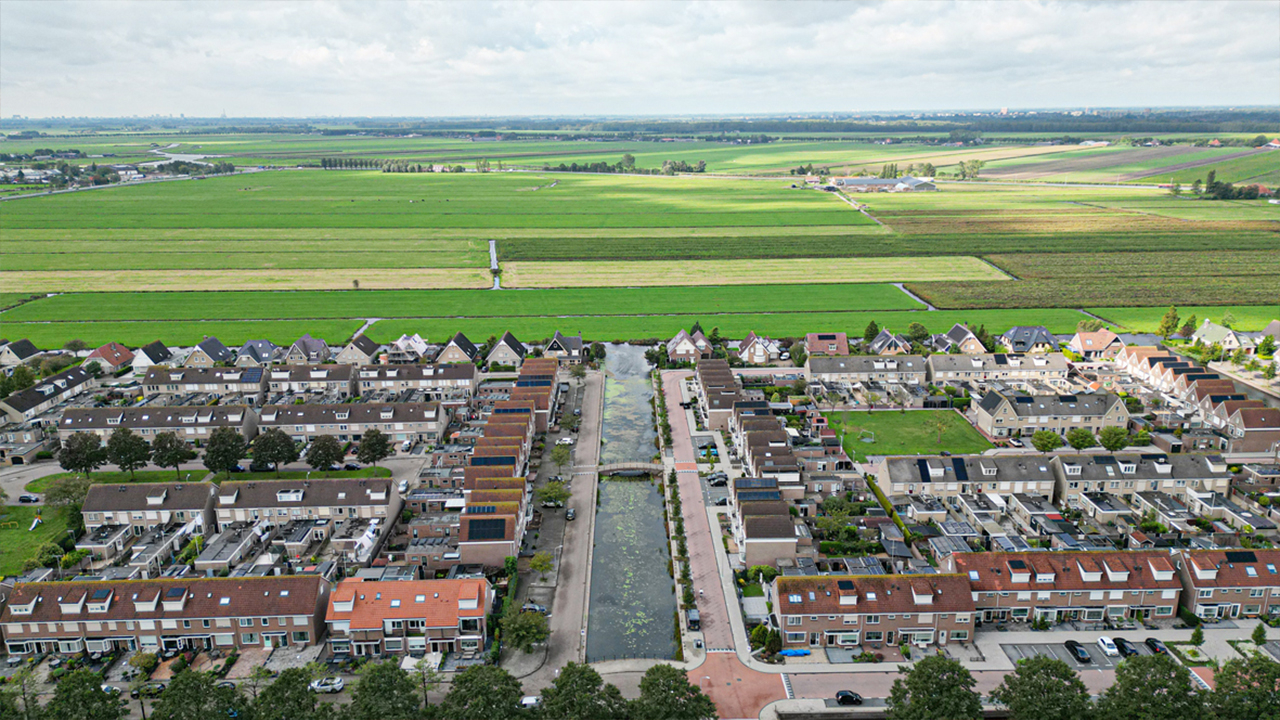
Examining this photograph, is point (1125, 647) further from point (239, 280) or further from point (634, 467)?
point (239, 280)

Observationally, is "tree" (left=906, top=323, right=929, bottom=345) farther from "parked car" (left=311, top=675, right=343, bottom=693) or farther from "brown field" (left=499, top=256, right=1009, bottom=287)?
"parked car" (left=311, top=675, right=343, bottom=693)

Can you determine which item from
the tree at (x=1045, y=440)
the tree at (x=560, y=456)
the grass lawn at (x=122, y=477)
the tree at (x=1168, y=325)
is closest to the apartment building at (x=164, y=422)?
the grass lawn at (x=122, y=477)

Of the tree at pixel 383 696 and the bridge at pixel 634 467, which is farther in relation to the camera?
the bridge at pixel 634 467

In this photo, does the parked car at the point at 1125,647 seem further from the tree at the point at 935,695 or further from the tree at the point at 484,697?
the tree at the point at 484,697

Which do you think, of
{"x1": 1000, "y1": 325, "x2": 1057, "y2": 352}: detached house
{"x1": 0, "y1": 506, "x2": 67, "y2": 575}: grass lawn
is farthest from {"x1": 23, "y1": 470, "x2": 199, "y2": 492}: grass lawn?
{"x1": 1000, "y1": 325, "x2": 1057, "y2": 352}: detached house

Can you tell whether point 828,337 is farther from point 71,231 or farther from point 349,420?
point 71,231

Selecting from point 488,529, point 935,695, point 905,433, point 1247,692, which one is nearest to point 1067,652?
point 1247,692

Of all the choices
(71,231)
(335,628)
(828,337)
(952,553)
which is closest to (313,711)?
(335,628)
